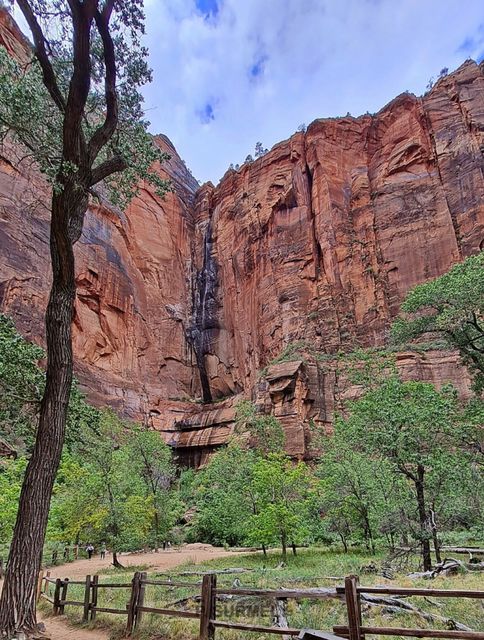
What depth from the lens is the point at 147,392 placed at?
164 feet

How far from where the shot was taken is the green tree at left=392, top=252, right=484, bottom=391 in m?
17.6

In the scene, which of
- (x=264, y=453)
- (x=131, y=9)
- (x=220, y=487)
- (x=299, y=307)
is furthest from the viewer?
(x=299, y=307)

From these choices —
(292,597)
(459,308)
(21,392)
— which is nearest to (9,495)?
(21,392)

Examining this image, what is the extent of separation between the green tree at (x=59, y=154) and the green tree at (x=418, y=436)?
11292mm

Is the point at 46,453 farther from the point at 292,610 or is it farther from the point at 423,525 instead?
the point at 423,525

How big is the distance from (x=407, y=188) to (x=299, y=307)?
17.1 metres

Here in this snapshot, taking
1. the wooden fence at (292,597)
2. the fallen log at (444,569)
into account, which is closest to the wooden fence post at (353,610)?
the wooden fence at (292,597)

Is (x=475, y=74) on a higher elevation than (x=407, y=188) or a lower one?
higher

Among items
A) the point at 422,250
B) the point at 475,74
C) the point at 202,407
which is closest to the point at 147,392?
the point at 202,407

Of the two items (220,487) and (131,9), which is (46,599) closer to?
(131,9)

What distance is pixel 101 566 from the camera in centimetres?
2159

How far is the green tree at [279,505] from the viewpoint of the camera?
60.5 ft

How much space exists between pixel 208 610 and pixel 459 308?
50.5 feet

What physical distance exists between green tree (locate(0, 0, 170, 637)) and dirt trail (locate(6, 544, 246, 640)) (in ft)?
4.43
